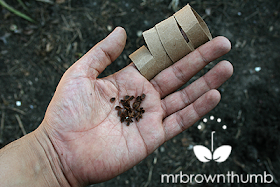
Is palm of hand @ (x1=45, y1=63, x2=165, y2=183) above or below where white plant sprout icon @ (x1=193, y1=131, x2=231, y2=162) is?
above

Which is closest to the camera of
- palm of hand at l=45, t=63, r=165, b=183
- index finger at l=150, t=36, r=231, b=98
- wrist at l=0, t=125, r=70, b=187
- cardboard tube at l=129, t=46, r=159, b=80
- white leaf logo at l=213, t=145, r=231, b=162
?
wrist at l=0, t=125, r=70, b=187

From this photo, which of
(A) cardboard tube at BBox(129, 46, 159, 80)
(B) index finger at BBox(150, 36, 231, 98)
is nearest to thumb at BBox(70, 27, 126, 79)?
(A) cardboard tube at BBox(129, 46, 159, 80)

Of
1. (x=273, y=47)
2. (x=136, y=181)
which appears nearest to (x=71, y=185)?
(x=136, y=181)

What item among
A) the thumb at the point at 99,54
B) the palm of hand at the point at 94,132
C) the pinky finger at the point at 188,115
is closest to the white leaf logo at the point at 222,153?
the pinky finger at the point at 188,115

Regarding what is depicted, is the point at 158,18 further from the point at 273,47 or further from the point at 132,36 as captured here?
the point at 273,47

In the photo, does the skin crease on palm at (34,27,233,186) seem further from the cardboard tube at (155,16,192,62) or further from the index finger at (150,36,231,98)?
the cardboard tube at (155,16,192,62)

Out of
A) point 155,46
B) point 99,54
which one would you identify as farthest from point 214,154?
point 99,54
